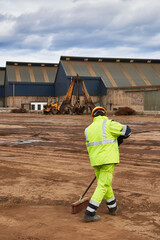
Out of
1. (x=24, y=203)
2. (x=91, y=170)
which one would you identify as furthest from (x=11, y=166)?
(x=24, y=203)

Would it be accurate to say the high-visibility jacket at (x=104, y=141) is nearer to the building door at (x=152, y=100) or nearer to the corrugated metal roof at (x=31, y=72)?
the building door at (x=152, y=100)

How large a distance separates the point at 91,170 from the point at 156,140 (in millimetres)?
6812

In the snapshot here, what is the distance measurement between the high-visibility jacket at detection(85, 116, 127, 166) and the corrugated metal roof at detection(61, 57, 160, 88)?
46912mm

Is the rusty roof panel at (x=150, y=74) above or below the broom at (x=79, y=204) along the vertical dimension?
above

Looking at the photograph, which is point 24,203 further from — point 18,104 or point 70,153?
point 18,104

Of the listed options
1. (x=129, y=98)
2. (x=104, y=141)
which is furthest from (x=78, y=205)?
(x=129, y=98)

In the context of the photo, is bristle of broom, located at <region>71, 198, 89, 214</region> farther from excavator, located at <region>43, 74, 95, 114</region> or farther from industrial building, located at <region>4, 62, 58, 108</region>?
industrial building, located at <region>4, 62, 58, 108</region>

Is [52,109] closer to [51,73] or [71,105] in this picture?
[71,105]

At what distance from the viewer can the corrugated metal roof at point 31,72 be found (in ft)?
196

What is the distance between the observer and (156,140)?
13953 millimetres

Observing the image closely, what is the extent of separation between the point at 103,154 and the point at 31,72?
193 ft

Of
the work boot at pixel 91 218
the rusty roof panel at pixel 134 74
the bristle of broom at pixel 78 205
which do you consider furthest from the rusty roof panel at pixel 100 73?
the work boot at pixel 91 218

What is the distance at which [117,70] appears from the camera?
56812 mm

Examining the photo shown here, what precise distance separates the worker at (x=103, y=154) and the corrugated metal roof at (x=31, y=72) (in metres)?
55.9
